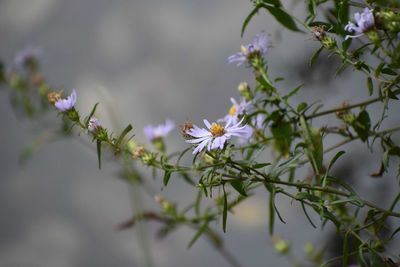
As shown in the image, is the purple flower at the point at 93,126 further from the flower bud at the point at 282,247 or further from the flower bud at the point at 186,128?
the flower bud at the point at 282,247

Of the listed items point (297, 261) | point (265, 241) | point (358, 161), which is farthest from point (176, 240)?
point (358, 161)

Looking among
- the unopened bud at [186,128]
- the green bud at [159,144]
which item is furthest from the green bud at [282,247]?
the unopened bud at [186,128]

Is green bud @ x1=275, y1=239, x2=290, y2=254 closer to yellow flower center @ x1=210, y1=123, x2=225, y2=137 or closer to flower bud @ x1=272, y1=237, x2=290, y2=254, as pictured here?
Answer: flower bud @ x1=272, y1=237, x2=290, y2=254

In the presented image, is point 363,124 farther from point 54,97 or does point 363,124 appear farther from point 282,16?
A: point 54,97

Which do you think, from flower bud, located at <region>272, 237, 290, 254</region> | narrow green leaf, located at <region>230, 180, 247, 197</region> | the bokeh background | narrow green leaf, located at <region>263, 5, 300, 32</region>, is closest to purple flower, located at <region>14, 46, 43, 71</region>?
the bokeh background

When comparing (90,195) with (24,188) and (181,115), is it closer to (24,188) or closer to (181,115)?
(24,188)

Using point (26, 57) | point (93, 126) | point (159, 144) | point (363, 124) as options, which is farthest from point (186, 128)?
point (26, 57)
